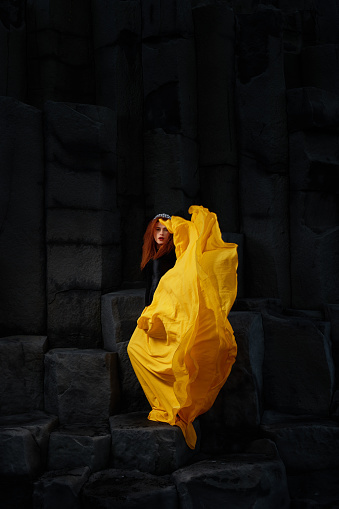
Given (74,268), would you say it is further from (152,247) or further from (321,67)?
(321,67)

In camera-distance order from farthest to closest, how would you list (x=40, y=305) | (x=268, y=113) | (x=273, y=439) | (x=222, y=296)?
(x=268, y=113) < (x=40, y=305) < (x=273, y=439) < (x=222, y=296)

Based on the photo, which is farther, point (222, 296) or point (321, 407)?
point (321, 407)

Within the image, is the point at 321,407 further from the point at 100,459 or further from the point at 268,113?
the point at 268,113

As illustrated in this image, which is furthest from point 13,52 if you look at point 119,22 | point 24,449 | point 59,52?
point 24,449

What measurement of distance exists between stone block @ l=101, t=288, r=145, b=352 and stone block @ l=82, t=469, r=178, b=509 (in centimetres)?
102

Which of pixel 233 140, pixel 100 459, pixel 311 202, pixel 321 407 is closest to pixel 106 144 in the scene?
pixel 233 140

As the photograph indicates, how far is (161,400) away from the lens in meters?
3.27

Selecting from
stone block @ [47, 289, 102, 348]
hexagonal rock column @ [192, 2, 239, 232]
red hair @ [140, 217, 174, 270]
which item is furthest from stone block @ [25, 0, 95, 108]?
stone block @ [47, 289, 102, 348]

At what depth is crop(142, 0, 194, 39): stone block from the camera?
4500 mm

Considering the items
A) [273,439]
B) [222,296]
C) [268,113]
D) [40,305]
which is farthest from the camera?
[268,113]

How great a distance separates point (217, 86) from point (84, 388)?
3157mm

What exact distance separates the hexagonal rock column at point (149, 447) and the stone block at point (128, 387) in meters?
0.40

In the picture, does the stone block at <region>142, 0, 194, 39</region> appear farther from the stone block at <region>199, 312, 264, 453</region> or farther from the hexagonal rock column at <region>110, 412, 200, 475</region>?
the hexagonal rock column at <region>110, 412, 200, 475</region>

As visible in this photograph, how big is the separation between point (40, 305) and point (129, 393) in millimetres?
1100
